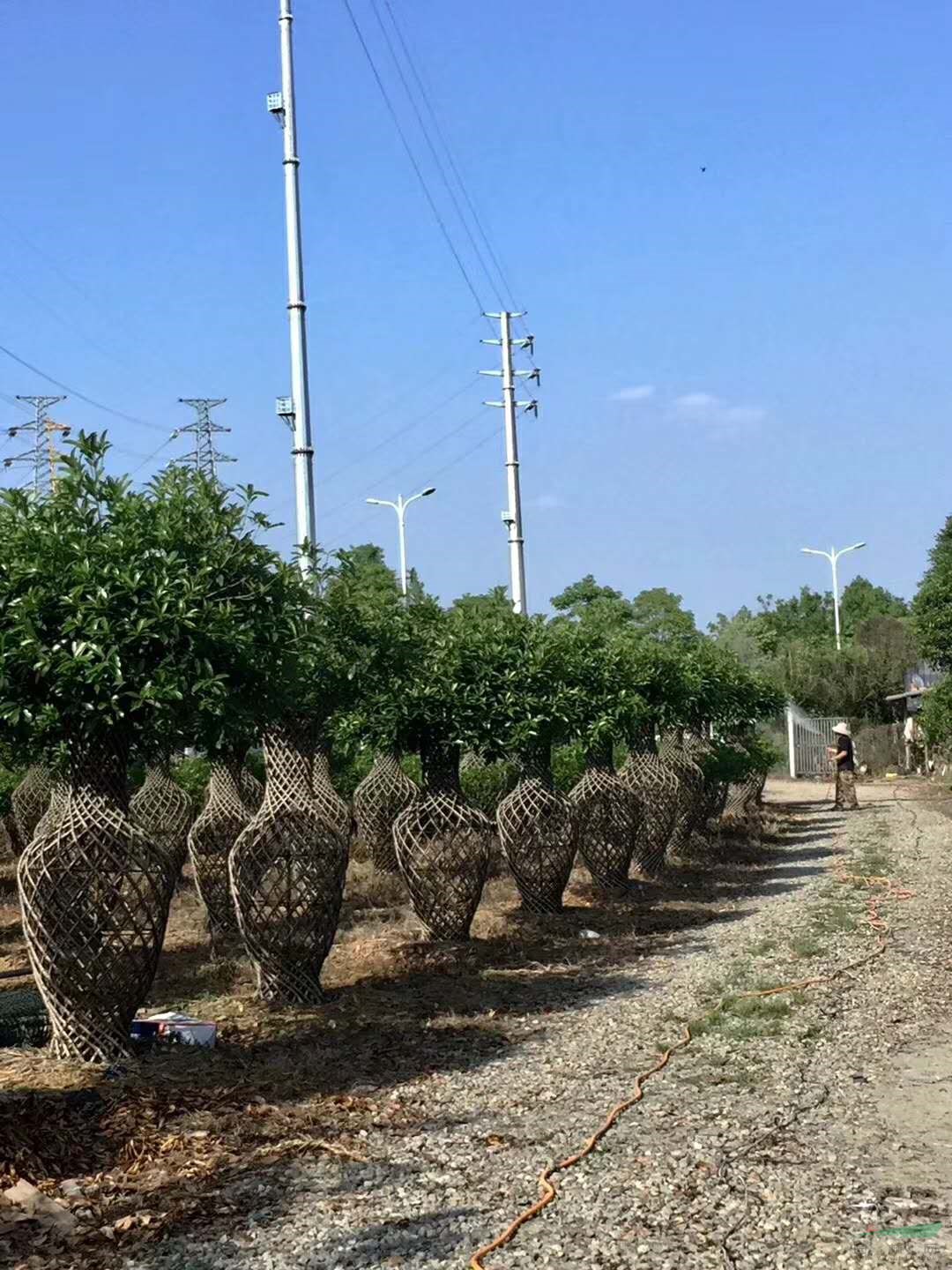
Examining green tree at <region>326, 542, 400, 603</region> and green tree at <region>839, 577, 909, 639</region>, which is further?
green tree at <region>839, 577, 909, 639</region>

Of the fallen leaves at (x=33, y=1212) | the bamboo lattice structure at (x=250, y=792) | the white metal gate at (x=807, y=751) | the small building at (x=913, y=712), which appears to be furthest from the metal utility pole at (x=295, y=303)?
the white metal gate at (x=807, y=751)

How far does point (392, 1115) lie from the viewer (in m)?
6.36

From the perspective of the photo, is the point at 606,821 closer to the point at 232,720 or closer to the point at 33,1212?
the point at 232,720

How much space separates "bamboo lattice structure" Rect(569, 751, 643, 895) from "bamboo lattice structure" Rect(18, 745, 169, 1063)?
300 inches

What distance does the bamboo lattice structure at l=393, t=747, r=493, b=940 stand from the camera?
36.5 feet

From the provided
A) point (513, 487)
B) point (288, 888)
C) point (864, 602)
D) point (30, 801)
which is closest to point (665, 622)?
point (513, 487)

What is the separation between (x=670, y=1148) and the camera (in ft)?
18.7

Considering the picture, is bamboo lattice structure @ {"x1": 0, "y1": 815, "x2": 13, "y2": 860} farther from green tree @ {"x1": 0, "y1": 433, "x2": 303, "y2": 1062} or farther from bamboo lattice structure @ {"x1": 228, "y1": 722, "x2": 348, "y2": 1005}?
green tree @ {"x1": 0, "y1": 433, "x2": 303, "y2": 1062}

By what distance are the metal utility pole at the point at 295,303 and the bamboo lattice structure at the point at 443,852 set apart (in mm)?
2877

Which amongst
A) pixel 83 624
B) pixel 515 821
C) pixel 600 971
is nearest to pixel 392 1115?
pixel 83 624

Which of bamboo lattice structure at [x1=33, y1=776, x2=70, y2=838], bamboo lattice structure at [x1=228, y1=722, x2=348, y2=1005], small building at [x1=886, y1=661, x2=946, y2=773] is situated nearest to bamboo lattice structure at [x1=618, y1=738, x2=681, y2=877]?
bamboo lattice structure at [x1=33, y1=776, x2=70, y2=838]

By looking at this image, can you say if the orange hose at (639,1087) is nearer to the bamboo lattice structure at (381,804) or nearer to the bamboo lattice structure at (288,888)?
the bamboo lattice structure at (288,888)

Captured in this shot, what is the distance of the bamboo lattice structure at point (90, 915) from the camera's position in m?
7.07

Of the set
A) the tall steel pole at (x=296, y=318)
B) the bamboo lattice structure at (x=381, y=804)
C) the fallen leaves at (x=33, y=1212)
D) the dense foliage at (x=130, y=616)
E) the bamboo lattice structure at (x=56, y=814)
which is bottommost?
the fallen leaves at (x=33, y=1212)
